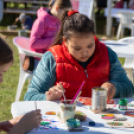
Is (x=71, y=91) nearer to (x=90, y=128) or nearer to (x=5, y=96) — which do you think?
(x=90, y=128)

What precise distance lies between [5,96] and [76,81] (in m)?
2.32

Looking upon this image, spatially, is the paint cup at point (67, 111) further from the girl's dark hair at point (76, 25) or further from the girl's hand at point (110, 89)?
the girl's dark hair at point (76, 25)

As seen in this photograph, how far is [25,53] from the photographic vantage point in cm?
311

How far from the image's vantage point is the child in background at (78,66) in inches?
76.2

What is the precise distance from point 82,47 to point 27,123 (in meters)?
0.79

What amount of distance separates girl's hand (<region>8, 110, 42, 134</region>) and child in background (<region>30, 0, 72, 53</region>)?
1.96 meters

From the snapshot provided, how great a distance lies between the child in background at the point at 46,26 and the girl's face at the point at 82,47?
131cm

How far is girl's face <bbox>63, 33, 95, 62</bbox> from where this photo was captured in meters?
1.91

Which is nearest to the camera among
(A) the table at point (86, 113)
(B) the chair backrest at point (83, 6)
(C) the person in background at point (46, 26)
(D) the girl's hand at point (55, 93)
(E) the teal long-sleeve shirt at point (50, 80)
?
(A) the table at point (86, 113)

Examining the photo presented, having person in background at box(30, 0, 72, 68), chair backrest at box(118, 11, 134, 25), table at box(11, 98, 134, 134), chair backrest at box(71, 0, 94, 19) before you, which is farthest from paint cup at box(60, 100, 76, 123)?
chair backrest at box(118, 11, 134, 25)

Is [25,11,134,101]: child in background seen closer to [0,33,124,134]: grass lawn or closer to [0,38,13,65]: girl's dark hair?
[0,38,13,65]: girl's dark hair

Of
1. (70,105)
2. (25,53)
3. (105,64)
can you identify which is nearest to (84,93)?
(105,64)

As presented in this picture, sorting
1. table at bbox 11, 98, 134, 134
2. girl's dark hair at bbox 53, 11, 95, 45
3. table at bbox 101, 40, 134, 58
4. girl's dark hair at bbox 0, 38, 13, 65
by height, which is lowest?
table at bbox 11, 98, 134, 134

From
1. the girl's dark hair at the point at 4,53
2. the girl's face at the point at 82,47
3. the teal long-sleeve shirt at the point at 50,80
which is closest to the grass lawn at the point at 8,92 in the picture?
the teal long-sleeve shirt at the point at 50,80
